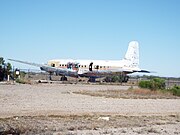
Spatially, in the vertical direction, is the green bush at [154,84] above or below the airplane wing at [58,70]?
below

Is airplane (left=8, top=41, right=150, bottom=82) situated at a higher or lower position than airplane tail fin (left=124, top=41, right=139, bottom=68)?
lower

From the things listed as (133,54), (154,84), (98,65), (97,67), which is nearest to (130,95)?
(154,84)

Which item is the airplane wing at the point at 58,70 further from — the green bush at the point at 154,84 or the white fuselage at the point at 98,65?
the green bush at the point at 154,84

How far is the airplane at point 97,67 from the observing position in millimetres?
70938

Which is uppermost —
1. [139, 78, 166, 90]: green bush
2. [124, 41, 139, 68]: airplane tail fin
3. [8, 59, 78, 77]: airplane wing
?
[124, 41, 139, 68]: airplane tail fin

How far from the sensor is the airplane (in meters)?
70.9

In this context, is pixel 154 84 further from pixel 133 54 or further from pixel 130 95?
pixel 133 54

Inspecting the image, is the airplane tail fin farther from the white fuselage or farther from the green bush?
the green bush

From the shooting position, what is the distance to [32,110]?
760 inches

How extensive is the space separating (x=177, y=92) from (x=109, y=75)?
111 ft

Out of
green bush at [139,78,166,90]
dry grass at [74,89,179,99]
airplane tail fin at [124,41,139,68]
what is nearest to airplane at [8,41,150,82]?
airplane tail fin at [124,41,139,68]

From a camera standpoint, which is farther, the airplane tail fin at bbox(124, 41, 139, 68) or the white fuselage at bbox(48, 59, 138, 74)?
the airplane tail fin at bbox(124, 41, 139, 68)

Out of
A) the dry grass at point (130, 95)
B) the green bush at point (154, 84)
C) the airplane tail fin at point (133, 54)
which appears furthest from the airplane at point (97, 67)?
the dry grass at point (130, 95)

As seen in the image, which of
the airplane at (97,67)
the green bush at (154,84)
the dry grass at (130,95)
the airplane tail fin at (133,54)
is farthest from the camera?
the airplane tail fin at (133,54)
